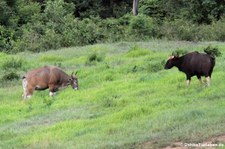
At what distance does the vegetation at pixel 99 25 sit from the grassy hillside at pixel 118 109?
8.47 meters

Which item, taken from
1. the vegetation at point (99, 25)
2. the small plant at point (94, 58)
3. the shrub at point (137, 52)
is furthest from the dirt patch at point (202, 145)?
the vegetation at point (99, 25)

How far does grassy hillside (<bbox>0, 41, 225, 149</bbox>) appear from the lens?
11.6 m

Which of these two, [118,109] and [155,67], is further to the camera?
[155,67]

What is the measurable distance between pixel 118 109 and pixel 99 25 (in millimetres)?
21852

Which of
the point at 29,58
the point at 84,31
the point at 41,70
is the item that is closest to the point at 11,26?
the point at 84,31

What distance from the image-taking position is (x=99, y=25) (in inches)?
1416

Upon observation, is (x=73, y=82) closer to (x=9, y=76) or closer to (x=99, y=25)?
(x=9, y=76)

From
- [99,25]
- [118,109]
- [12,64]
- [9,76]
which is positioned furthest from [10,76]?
[99,25]

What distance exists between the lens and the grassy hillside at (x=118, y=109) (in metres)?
11.6

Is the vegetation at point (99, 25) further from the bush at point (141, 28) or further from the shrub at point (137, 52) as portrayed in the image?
the shrub at point (137, 52)

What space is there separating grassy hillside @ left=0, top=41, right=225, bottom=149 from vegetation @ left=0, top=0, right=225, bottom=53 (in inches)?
334

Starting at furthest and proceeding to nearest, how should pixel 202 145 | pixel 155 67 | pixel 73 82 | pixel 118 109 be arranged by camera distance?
1. pixel 155 67
2. pixel 73 82
3. pixel 118 109
4. pixel 202 145

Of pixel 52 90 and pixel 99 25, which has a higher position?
pixel 52 90

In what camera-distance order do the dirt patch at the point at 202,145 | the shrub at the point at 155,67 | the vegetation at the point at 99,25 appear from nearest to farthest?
the dirt patch at the point at 202,145 → the shrub at the point at 155,67 → the vegetation at the point at 99,25
